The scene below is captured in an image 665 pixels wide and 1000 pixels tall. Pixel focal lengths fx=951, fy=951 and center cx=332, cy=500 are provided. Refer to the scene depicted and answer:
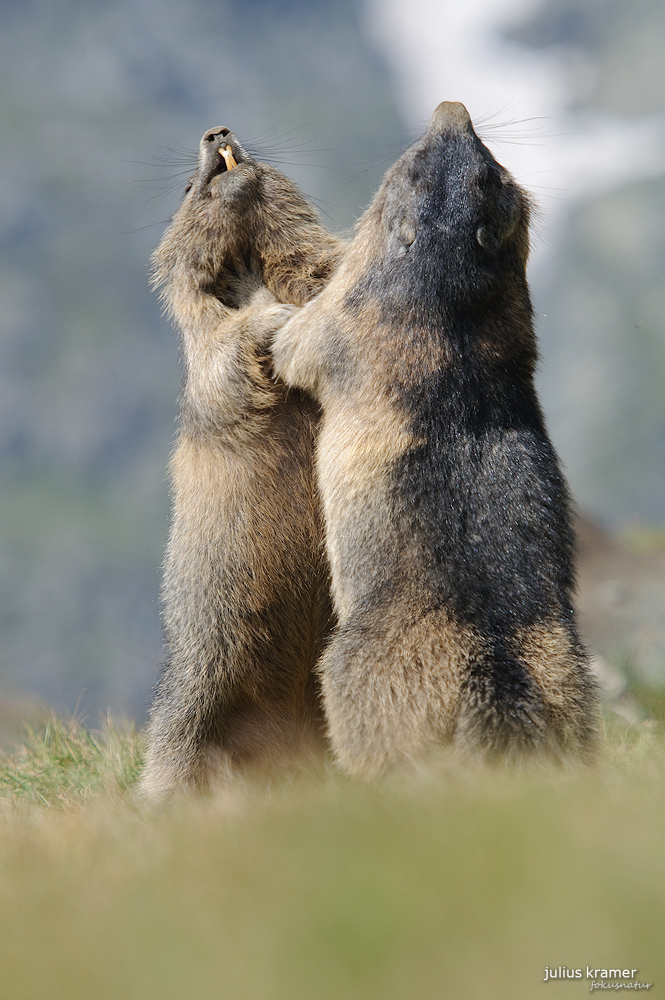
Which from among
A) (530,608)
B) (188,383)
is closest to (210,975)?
(530,608)

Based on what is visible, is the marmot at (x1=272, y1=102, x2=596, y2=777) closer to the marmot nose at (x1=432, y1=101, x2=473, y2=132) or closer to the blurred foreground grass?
the marmot nose at (x1=432, y1=101, x2=473, y2=132)

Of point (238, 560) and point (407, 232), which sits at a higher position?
point (407, 232)

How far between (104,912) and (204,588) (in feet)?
9.22

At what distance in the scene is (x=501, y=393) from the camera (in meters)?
4.84

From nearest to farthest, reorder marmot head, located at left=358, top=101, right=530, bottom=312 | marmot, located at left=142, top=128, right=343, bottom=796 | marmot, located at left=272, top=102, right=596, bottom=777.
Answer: marmot, located at left=272, top=102, right=596, bottom=777 < marmot head, located at left=358, top=101, right=530, bottom=312 < marmot, located at left=142, top=128, right=343, bottom=796

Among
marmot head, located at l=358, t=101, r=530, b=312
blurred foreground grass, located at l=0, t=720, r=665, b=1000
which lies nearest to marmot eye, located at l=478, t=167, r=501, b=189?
marmot head, located at l=358, t=101, r=530, b=312

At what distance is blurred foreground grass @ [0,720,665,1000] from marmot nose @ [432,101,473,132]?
345cm

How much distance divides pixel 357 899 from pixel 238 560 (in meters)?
2.96

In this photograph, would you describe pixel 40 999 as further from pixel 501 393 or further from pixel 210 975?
pixel 501 393

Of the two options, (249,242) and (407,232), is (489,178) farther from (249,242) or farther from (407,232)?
(249,242)

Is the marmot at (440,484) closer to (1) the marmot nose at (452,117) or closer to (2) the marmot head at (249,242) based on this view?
(1) the marmot nose at (452,117)

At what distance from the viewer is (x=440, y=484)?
15.2 ft

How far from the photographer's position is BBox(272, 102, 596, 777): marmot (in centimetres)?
441

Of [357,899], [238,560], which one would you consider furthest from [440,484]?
[357,899]
